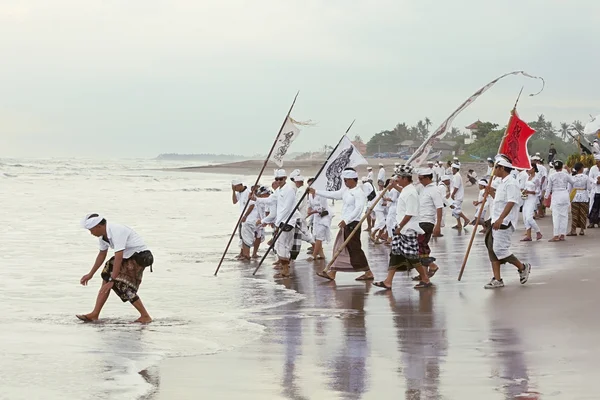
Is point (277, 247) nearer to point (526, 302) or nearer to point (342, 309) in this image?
point (342, 309)

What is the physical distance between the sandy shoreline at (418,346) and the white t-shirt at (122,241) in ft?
5.33

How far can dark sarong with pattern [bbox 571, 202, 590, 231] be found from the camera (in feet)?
65.6

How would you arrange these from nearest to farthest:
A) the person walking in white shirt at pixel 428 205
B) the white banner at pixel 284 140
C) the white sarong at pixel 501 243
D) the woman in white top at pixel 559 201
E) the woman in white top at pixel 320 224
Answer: the white sarong at pixel 501 243, the person walking in white shirt at pixel 428 205, the white banner at pixel 284 140, the woman in white top at pixel 320 224, the woman in white top at pixel 559 201

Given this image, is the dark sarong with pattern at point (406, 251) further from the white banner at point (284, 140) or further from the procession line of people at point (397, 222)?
the white banner at point (284, 140)

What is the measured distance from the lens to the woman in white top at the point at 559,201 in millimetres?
19031

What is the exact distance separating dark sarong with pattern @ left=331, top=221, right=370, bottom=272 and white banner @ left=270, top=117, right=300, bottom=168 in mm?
2649

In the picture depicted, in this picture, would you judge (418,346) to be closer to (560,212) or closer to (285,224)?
(285,224)

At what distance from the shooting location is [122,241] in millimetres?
10453

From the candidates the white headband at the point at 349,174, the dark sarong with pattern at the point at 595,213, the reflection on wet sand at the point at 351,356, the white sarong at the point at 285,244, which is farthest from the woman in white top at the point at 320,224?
the dark sarong with pattern at the point at 595,213

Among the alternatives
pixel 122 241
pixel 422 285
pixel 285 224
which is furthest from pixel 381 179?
pixel 122 241

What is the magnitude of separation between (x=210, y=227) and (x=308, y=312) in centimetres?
1531

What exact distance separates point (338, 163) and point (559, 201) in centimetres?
643

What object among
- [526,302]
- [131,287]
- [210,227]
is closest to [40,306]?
→ [131,287]

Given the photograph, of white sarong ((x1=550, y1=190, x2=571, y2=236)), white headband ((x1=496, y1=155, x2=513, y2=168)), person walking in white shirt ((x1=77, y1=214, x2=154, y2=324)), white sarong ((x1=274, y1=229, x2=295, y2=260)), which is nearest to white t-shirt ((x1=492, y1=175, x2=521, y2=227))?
white headband ((x1=496, y1=155, x2=513, y2=168))
